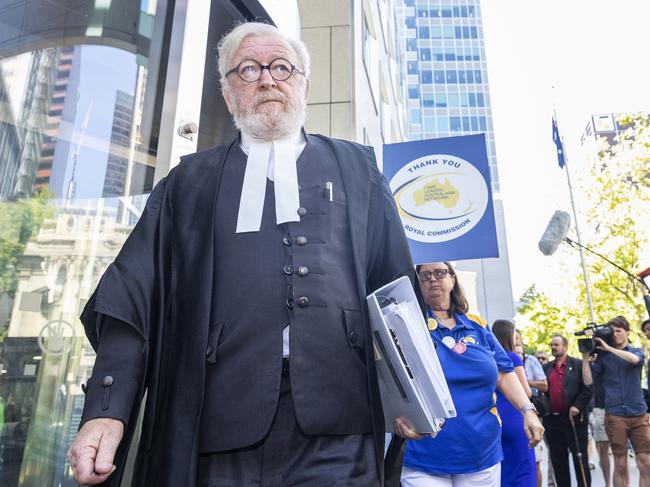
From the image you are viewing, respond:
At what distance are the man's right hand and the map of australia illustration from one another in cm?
317

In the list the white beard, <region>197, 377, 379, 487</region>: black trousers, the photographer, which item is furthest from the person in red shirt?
the white beard

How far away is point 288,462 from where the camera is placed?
4.60 feet

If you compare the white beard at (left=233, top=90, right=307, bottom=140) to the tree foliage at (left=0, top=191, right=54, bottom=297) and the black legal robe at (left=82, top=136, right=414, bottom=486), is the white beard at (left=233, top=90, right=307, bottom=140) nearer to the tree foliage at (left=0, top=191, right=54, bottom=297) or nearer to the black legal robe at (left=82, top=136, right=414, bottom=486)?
the black legal robe at (left=82, top=136, right=414, bottom=486)

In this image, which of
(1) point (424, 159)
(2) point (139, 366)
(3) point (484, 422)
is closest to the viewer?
(2) point (139, 366)

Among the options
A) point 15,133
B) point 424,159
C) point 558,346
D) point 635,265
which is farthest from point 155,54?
point 635,265

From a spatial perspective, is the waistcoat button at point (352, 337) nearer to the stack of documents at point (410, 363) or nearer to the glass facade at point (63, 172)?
the stack of documents at point (410, 363)

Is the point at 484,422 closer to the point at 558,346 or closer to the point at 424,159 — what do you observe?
the point at 424,159

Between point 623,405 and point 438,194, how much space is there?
377 centimetres

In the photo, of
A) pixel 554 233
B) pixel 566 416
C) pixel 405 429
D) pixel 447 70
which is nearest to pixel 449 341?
pixel 405 429

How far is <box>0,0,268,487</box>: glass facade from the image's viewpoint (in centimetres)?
192

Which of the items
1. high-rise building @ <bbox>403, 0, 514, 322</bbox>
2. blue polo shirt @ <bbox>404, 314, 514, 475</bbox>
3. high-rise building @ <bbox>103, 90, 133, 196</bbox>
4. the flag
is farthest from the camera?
high-rise building @ <bbox>403, 0, 514, 322</bbox>

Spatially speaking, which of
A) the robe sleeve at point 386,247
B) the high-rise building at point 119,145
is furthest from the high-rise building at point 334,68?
the robe sleeve at point 386,247

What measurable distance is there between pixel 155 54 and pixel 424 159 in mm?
2278

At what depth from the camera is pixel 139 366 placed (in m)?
1.41
